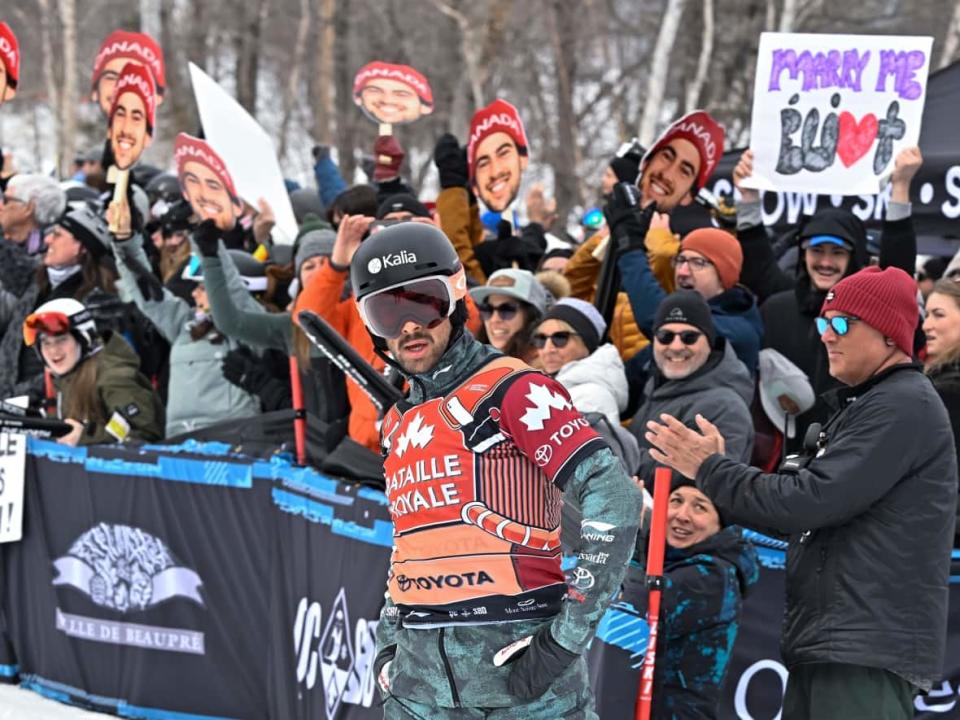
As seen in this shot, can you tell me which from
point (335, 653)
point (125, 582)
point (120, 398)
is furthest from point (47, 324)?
point (335, 653)

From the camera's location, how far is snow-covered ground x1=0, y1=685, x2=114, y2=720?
777 cm

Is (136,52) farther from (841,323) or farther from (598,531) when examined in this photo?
(598,531)

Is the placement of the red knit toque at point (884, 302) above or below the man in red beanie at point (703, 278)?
above

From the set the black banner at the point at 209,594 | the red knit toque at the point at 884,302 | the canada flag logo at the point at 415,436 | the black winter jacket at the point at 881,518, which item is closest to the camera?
the canada flag logo at the point at 415,436

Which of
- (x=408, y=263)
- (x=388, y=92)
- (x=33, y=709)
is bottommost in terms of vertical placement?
(x=33, y=709)

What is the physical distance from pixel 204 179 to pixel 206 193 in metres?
0.09

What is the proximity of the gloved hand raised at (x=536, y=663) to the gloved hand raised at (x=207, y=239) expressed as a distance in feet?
13.8

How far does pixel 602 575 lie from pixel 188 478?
4.27 metres

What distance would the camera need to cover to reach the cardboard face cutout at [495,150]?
25.4 feet

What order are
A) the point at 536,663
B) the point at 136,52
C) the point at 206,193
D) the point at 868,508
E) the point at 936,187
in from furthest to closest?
the point at 136,52 < the point at 206,193 < the point at 936,187 < the point at 868,508 < the point at 536,663

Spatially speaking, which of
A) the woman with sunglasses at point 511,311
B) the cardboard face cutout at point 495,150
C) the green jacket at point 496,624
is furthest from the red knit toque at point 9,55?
the green jacket at point 496,624

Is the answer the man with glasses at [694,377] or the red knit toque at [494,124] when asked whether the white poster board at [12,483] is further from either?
the man with glasses at [694,377]

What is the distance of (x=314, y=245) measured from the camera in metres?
7.52

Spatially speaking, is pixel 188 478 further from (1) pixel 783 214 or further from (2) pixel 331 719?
(1) pixel 783 214
